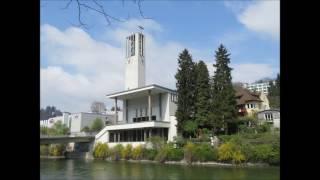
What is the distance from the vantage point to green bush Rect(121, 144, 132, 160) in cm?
4714

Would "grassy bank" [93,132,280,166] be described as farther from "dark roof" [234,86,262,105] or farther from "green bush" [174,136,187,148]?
"dark roof" [234,86,262,105]

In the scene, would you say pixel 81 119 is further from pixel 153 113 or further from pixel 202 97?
pixel 202 97

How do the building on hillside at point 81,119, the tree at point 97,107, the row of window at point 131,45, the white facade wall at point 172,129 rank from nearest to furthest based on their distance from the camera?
the white facade wall at point 172,129 < the row of window at point 131,45 < the building on hillside at point 81,119 < the tree at point 97,107

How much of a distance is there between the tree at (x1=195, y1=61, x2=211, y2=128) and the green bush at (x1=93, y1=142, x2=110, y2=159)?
14.4m

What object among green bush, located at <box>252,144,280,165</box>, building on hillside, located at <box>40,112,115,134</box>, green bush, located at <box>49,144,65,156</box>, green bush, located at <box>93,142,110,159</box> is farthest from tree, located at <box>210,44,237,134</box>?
building on hillside, located at <box>40,112,115,134</box>

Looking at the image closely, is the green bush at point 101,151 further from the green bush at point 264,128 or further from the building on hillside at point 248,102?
the green bush at point 264,128

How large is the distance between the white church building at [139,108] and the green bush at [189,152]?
24.5ft

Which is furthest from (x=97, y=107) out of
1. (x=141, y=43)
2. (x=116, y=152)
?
(x=116, y=152)

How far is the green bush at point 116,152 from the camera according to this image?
48906 mm

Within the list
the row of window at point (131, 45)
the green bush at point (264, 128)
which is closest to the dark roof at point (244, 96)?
the green bush at point (264, 128)
